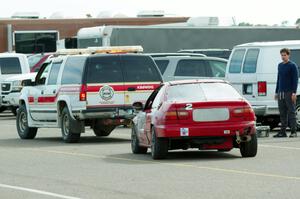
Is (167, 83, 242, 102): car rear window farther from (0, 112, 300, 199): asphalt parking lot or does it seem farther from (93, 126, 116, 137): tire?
(93, 126, 116, 137): tire

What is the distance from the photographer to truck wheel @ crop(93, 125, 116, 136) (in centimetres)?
2331

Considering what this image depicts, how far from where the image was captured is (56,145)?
21.9 metres

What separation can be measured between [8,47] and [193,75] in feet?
103

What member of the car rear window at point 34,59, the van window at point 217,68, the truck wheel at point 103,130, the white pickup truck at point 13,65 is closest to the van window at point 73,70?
the truck wheel at point 103,130

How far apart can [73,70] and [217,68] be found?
8473 millimetres

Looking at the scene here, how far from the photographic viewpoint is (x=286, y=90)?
21.9m

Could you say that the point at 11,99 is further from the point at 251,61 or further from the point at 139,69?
the point at 139,69

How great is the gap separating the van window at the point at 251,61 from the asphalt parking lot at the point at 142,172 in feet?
8.33

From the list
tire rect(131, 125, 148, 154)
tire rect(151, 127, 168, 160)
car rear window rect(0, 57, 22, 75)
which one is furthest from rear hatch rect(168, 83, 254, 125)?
car rear window rect(0, 57, 22, 75)

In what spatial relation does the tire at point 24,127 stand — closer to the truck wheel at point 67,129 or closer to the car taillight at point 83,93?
the truck wheel at point 67,129

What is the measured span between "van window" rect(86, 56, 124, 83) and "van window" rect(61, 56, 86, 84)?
19 cm

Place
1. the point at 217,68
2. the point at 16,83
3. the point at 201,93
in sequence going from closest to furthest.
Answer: the point at 201,93 < the point at 217,68 < the point at 16,83

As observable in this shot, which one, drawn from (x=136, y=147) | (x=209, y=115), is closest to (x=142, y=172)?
(x=209, y=115)

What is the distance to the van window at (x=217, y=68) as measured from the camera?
30125 millimetres
